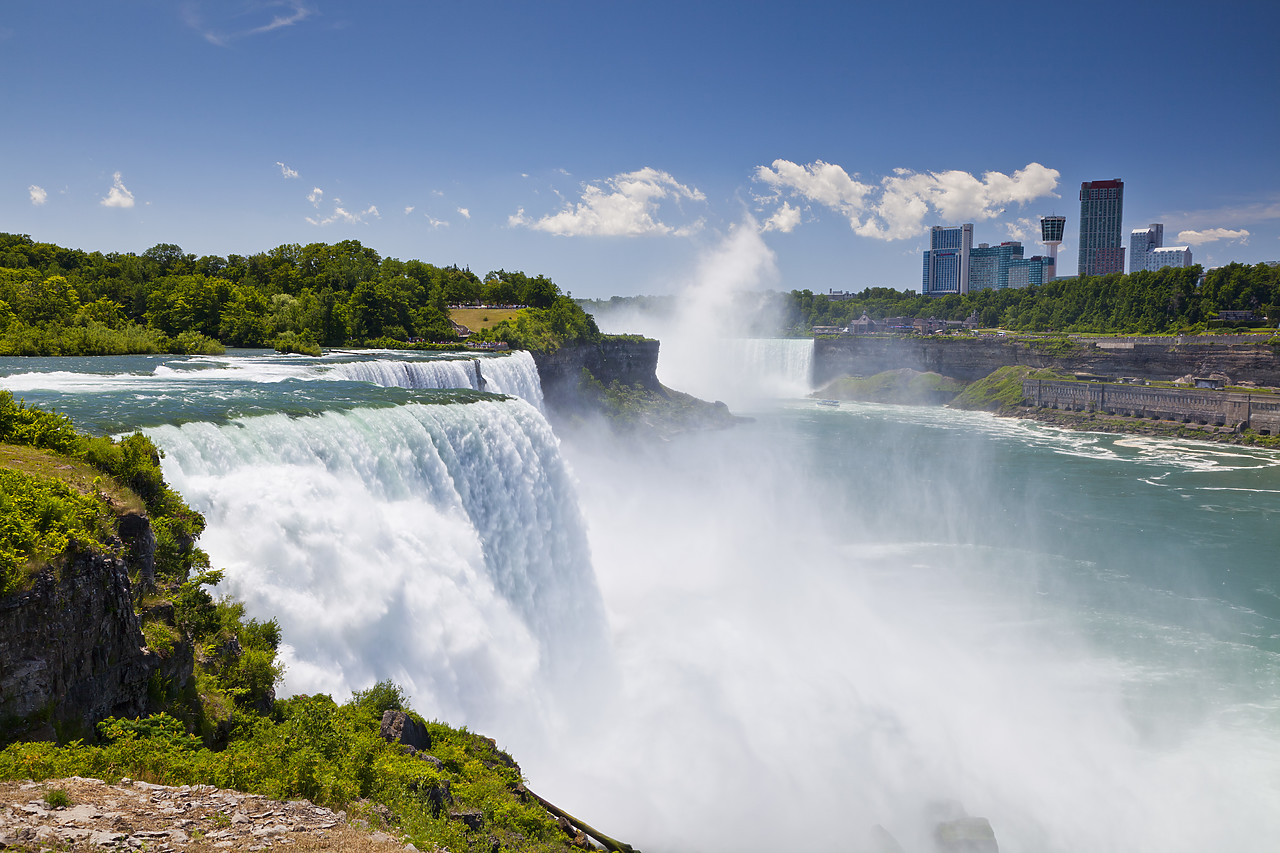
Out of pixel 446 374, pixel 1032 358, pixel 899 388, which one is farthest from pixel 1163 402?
pixel 446 374

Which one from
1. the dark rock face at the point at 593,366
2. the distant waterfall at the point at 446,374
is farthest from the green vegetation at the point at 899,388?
the distant waterfall at the point at 446,374

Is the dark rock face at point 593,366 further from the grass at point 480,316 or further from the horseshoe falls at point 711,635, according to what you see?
the horseshoe falls at point 711,635

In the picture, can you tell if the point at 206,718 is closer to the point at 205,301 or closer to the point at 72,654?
the point at 72,654

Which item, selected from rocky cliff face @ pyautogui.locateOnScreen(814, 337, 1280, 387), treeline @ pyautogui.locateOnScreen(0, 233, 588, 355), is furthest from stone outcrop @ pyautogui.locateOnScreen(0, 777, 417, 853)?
rocky cliff face @ pyautogui.locateOnScreen(814, 337, 1280, 387)

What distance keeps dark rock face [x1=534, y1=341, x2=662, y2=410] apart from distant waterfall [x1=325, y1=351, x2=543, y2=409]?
24.3 feet

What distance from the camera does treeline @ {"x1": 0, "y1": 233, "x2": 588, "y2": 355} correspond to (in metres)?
28.1

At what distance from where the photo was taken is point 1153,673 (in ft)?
55.6

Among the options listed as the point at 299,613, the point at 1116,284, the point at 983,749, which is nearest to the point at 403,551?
the point at 299,613

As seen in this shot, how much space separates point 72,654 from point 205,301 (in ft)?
112

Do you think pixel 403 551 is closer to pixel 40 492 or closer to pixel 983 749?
pixel 40 492

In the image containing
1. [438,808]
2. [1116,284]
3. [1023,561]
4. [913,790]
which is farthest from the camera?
[1116,284]

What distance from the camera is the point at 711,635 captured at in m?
18.0

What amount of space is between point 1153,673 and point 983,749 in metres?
5.80

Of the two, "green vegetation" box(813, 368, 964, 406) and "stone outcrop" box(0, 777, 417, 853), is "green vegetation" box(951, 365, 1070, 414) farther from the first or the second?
"stone outcrop" box(0, 777, 417, 853)
